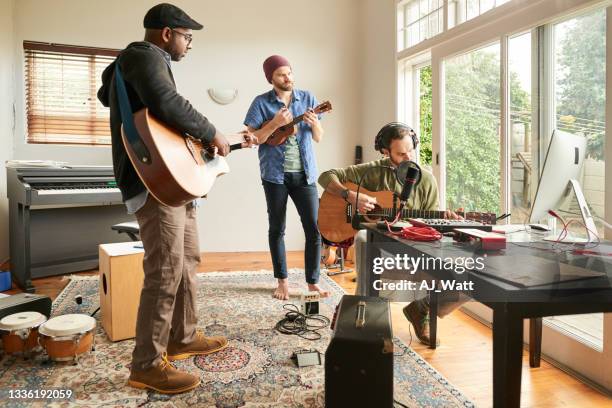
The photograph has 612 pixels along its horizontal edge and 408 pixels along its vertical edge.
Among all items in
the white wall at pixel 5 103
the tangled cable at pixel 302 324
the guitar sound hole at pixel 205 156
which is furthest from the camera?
the white wall at pixel 5 103

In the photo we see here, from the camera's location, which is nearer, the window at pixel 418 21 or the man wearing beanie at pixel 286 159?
the man wearing beanie at pixel 286 159

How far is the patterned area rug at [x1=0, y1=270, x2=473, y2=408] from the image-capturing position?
1.58 metres

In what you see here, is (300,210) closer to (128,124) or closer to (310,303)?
(310,303)

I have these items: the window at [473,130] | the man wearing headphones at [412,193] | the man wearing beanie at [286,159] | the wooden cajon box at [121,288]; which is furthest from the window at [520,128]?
the wooden cajon box at [121,288]

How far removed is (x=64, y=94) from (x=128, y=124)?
304 centimetres

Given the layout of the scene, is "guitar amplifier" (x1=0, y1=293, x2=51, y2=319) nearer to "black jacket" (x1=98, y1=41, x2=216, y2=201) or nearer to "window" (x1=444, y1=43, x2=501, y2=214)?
"black jacket" (x1=98, y1=41, x2=216, y2=201)

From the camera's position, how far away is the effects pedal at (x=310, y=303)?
2.37 m

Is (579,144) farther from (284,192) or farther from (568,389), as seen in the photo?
(284,192)

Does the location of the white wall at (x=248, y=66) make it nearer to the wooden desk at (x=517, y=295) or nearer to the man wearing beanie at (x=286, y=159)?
the man wearing beanie at (x=286, y=159)

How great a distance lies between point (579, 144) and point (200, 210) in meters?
3.47

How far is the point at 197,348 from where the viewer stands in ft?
6.37

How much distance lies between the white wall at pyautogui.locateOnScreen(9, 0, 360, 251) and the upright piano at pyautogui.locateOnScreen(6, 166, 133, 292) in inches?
24.5

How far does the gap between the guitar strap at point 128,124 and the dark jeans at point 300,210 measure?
1293 mm

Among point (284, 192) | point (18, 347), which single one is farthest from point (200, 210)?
point (18, 347)
